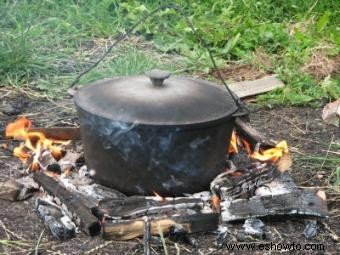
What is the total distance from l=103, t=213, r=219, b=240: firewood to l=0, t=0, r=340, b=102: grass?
246cm

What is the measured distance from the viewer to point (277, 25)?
6867 millimetres

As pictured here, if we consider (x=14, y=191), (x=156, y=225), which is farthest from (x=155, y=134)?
(x=14, y=191)

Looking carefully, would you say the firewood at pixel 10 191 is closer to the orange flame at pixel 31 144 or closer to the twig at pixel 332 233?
the orange flame at pixel 31 144

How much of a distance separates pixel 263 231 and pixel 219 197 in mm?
341

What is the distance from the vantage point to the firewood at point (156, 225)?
3096 mm

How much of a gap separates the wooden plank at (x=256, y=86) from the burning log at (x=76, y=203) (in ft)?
8.14

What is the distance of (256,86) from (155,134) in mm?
2740

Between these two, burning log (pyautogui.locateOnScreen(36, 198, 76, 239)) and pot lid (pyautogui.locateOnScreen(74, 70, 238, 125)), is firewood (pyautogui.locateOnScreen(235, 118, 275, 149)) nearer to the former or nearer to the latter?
pot lid (pyautogui.locateOnScreen(74, 70, 238, 125))

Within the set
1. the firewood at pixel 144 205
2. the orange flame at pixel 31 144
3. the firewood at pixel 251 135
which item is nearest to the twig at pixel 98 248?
the firewood at pixel 144 205

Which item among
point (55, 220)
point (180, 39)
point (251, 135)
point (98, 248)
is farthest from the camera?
point (180, 39)

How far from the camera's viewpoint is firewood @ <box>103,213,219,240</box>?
310 cm

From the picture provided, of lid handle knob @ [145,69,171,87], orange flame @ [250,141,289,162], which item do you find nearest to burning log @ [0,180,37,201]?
lid handle knob @ [145,69,171,87]

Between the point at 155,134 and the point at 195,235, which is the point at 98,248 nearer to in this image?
the point at 195,235

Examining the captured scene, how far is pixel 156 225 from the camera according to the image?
3.12 meters
